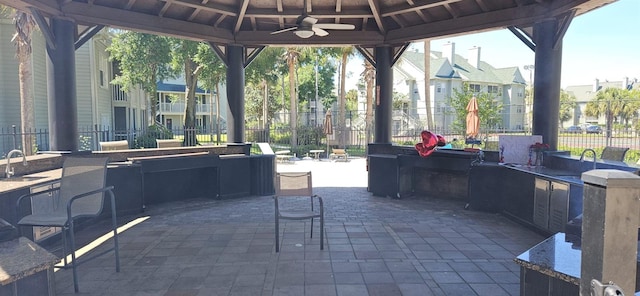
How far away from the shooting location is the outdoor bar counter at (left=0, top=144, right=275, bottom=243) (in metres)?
5.39

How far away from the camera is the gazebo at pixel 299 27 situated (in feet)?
18.4

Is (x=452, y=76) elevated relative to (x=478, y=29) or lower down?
elevated

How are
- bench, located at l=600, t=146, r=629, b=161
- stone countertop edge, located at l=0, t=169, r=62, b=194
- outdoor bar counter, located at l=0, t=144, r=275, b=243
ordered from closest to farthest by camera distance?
stone countertop edge, located at l=0, t=169, r=62, b=194
bench, located at l=600, t=146, r=629, b=161
outdoor bar counter, located at l=0, t=144, r=275, b=243

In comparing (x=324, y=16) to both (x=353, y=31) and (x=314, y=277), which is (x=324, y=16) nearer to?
(x=353, y=31)

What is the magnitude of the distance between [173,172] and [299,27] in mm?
3560

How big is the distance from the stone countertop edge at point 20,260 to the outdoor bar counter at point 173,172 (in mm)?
2506

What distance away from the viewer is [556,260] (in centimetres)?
215

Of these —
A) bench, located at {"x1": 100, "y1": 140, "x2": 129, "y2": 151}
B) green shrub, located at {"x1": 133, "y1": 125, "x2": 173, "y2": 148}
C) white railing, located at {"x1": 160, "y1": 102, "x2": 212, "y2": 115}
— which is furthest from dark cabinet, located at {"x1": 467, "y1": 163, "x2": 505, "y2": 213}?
white railing, located at {"x1": 160, "y1": 102, "x2": 212, "y2": 115}

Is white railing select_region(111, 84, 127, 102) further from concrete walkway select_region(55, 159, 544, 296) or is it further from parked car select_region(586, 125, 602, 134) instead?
parked car select_region(586, 125, 602, 134)

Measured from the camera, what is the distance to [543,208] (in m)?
4.99

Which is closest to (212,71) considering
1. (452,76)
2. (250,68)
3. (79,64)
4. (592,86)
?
(250,68)

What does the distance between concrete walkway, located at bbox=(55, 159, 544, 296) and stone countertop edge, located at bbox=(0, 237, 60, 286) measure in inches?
51.0

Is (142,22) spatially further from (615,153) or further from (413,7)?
(615,153)

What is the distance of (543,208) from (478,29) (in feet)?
10.7
